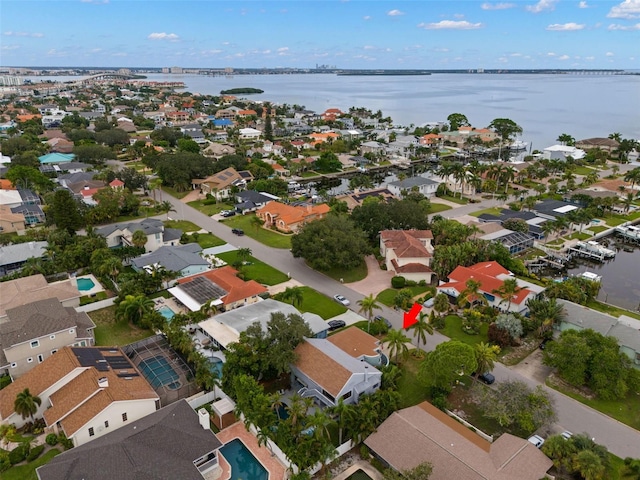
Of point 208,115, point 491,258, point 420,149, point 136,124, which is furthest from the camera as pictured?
point 208,115

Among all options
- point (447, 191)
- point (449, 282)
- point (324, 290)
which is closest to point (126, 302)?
point (324, 290)

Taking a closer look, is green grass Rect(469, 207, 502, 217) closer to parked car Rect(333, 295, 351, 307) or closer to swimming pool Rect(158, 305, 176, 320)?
parked car Rect(333, 295, 351, 307)

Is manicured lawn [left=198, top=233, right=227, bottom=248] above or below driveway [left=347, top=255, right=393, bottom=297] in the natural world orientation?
above

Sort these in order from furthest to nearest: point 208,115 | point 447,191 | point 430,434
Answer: point 208,115, point 447,191, point 430,434

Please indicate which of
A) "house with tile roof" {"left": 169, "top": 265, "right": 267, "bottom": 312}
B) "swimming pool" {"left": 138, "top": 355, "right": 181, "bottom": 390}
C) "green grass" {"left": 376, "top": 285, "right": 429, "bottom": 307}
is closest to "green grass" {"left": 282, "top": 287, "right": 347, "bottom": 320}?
"house with tile roof" {"left": 169, "top": 265, "right": 267, "bottom": 312}

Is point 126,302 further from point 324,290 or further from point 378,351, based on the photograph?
point 378,351

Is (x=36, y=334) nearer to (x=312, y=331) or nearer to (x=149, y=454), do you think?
(x=149, y=454)
